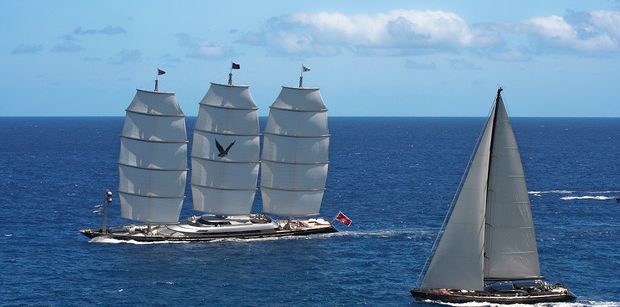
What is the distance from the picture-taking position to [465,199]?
6178 cm

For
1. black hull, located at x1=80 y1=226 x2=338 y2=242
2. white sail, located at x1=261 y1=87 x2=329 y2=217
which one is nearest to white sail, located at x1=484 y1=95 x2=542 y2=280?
black hull, located at x1=80 y1=226 x2=338 y2=242

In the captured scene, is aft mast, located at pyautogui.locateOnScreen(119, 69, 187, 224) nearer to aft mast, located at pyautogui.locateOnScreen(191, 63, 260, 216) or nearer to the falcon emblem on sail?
aft mast, located at pyautogui.locateOnScreen(191, 63, 260, 216)

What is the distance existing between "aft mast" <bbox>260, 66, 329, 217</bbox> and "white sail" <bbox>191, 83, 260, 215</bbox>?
2.66 metres

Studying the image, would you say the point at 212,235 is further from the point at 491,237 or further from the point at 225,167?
the point at 491,237

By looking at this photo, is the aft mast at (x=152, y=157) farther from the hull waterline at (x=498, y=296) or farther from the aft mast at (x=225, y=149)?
the hull waterline at (x=498, y=296)

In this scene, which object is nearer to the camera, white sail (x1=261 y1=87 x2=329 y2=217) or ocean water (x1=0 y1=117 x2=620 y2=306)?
ocean water (x1=0 y1=117 x2=620 y2=306)

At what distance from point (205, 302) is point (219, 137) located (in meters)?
31.7

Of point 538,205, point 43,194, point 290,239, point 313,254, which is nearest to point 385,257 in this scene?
point 313,254

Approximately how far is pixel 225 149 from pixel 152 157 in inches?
317

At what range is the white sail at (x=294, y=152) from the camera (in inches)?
3856

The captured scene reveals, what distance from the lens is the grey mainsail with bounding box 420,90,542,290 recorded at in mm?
60875

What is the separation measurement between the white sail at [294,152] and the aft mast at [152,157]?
10494 millimetres

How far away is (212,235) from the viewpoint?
93.5 m

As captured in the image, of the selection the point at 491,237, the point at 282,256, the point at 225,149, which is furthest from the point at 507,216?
the point at 225,149
